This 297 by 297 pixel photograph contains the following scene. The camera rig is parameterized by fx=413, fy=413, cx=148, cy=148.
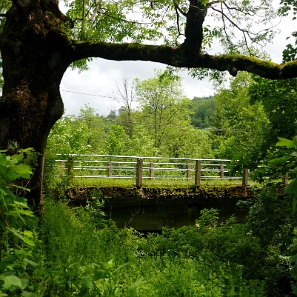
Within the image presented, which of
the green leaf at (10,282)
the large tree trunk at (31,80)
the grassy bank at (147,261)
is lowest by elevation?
the grassy bank at (147,261)

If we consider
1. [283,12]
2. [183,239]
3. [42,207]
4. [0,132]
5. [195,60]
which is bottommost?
[183,239]

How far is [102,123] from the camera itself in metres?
52.7

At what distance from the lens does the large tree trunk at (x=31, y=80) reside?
23.9ft

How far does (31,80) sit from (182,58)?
2778 mm

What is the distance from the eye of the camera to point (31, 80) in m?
7.45

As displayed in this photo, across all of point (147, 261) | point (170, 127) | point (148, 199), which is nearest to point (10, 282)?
point (147, 261)

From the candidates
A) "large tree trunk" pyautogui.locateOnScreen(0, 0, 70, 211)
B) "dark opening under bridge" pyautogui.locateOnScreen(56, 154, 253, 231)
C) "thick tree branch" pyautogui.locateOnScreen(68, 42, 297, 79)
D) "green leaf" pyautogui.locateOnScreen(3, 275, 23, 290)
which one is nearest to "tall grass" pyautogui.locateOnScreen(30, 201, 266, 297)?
"green leaf" pyautogui.locateOnScreen(3, 275, 23, 290)

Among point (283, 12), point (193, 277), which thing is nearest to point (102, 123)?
point (283, 12)

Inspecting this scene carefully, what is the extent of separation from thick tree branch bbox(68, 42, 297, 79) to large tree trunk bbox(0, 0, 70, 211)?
56 cm

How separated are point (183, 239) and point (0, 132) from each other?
13.1ft

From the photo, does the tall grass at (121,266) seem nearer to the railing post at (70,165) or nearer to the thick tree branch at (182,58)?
the railing post at (70,165)

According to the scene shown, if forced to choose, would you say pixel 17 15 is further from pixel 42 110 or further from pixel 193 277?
pixel 193 277

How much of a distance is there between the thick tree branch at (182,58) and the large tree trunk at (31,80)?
1.84 ft

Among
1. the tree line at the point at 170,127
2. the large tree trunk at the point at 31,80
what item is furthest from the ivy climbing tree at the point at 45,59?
the tree line at the point at 170,127
